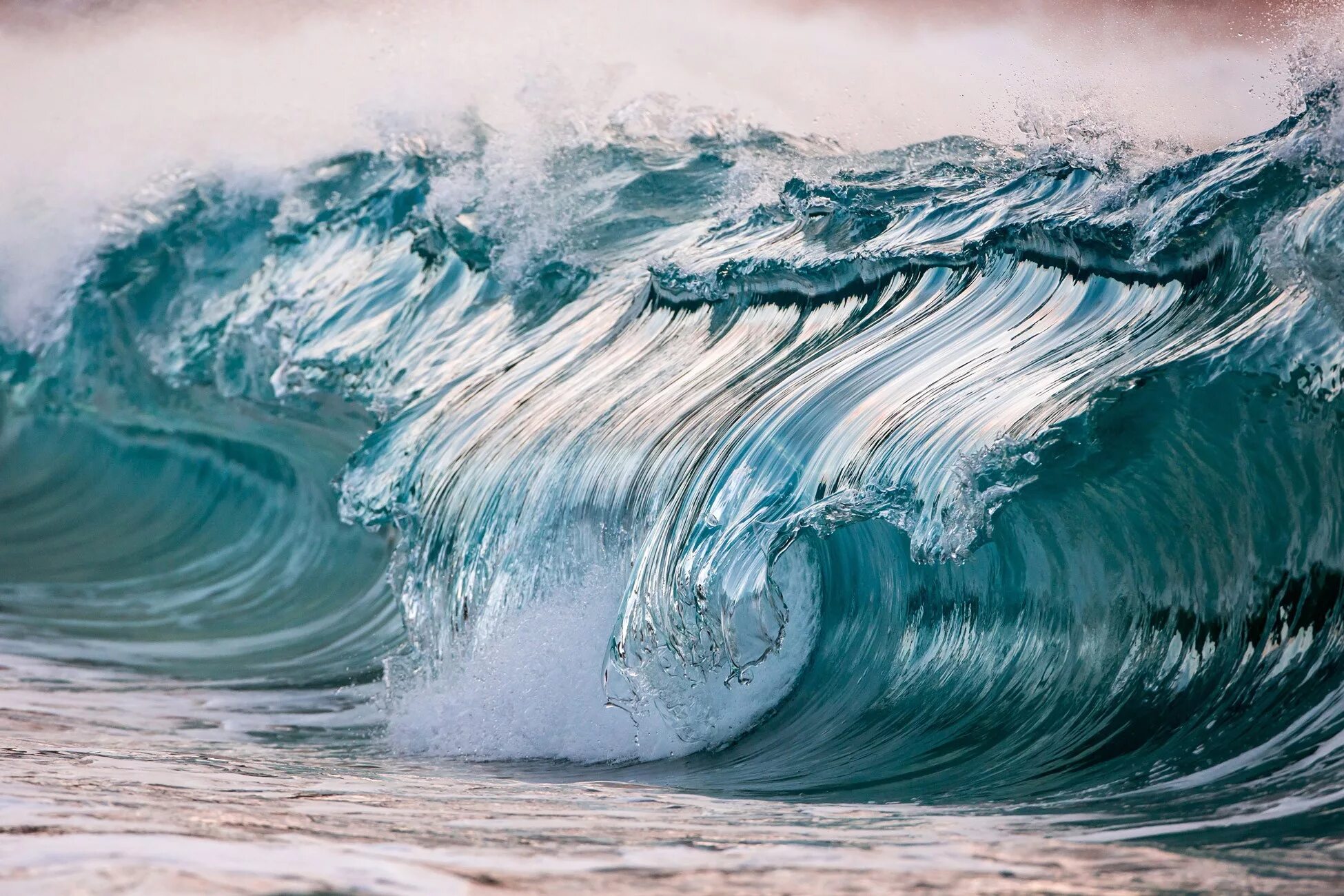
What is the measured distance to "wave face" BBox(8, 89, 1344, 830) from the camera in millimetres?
2592

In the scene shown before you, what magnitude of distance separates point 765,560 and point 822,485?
262mm

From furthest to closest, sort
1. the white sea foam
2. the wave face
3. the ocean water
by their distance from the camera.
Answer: the white sea foam
the wave face
the ocean water

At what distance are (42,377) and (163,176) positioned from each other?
1.54 metres

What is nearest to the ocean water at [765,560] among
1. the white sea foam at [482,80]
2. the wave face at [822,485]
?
the wave face at [822,485]

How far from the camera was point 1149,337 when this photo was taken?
116 inches

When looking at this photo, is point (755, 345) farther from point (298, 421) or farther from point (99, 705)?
point (298, 421)

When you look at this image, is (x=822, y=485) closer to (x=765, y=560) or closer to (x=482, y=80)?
(x=765, y=560)

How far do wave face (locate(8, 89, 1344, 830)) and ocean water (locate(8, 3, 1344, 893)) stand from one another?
0.5 inches

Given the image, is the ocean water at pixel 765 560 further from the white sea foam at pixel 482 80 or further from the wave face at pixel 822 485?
the white sea foam at pixel 482 80

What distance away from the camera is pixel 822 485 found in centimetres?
313

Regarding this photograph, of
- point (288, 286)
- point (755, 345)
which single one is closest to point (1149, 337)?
point (755, 345)

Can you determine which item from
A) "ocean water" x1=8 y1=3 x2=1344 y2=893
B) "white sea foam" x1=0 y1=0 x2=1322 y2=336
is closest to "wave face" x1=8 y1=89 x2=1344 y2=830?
"ocean water" x1=8 y1=3 x2=1344 y2=893

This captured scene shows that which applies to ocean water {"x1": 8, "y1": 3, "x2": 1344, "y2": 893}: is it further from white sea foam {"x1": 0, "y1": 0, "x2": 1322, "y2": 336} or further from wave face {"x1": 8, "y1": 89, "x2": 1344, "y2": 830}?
white sea foam {"x1": 0, "y1": 0, "x2": 1322, "y2": 336}

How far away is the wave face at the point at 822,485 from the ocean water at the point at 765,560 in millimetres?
14
